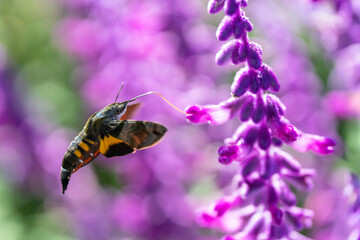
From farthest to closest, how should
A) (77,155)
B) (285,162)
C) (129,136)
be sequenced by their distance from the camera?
(77,155) < (129,136) < (285,162)

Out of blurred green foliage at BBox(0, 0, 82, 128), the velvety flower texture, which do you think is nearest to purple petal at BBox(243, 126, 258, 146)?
the velvety flower texture

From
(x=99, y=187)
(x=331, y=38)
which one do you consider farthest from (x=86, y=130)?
(x=99, y=187)

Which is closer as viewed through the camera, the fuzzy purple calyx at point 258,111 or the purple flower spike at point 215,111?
the fuzzy purple calyx at point 258,111

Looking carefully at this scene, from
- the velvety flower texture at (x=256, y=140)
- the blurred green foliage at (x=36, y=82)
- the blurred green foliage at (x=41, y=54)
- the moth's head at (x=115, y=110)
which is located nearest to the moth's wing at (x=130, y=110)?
the moth's head at (x=115, y=110)

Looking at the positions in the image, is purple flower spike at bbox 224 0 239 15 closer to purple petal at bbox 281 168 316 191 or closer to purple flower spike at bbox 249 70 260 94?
purple flower spike at bbox 249 70 260 94

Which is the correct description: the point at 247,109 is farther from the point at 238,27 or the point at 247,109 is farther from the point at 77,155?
the point at 77,155

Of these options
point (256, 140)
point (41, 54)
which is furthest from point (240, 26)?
point (41, 54)

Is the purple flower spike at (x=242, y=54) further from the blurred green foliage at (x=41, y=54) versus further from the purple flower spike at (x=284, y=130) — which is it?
the blurred green foliage at (x=41, y=54)
